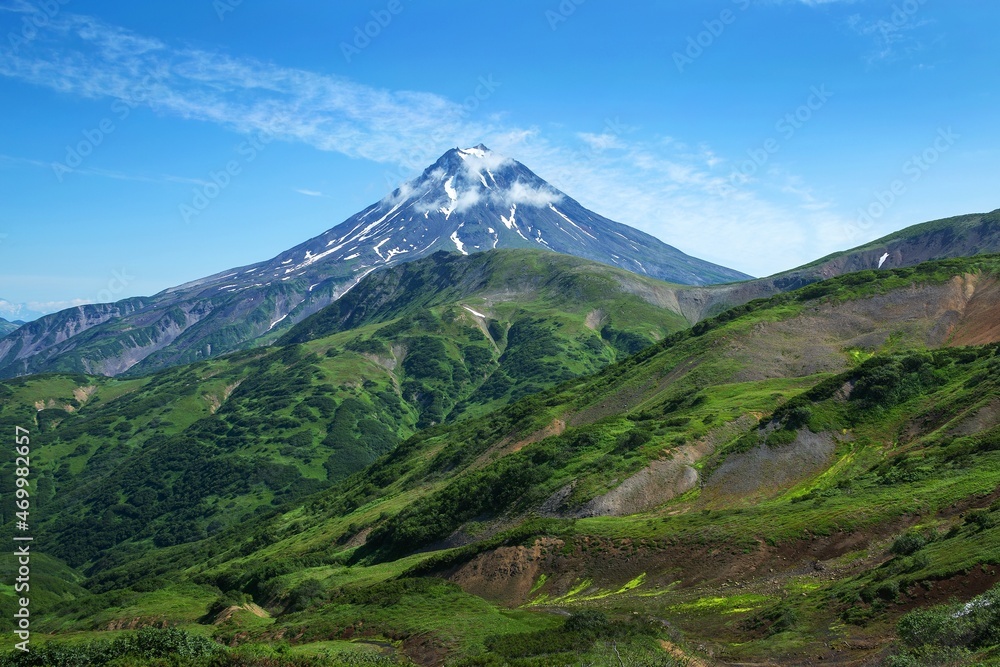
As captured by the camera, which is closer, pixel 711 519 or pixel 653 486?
pixel 711 519

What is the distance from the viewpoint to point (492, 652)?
115 feet

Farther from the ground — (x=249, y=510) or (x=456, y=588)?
(x=456, y=588)

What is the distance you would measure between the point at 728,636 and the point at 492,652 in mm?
11847

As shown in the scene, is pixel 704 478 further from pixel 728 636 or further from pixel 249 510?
pixel 249 510

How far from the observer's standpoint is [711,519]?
50.9m

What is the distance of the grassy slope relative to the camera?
35656mm

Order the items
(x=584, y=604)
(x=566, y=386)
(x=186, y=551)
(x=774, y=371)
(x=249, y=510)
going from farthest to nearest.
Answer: (x=249, y=510) < (x=186, y=551) < (x=566, y=386) < (x=774, y=371) < (x=584, y=604)

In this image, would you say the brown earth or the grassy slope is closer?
the grassy slope

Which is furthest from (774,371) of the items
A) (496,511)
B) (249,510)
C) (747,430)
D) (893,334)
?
(249,510)

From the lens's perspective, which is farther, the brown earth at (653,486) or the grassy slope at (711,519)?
the brown earth at (653,486)

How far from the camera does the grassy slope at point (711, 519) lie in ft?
117

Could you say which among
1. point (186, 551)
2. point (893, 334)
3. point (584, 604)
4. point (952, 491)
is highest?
point (893, 334)

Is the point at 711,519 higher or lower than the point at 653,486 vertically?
lower

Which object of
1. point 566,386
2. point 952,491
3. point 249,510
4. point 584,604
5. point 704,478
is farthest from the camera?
point 249,510
